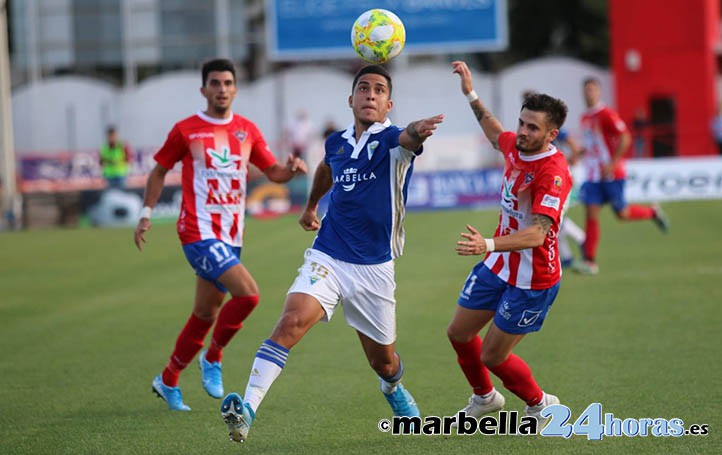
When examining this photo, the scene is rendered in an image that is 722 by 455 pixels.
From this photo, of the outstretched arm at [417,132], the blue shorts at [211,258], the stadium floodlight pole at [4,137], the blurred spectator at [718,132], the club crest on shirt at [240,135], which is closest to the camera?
the outstretched arm at [417,132]

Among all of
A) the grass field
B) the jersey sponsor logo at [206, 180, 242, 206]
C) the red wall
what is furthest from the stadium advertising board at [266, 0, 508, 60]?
the jersey sponsor logo at [206, 180, 242, 206]

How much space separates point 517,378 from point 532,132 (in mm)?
1508

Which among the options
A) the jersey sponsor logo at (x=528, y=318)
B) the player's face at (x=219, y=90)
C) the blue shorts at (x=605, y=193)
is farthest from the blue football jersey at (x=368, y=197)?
the blue shorts at (x=605, y=193)

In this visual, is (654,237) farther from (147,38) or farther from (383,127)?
(147,38)

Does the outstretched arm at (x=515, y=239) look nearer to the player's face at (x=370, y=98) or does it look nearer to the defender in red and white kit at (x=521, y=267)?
the defender in red and white kit at (x=521, y=267)

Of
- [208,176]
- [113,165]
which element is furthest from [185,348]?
[113,165]

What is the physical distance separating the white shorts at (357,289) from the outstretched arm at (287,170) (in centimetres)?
157

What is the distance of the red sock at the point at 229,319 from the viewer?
7.57m

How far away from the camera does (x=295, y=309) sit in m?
6.10

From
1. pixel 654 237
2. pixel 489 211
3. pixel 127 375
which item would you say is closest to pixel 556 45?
pixel 489 211

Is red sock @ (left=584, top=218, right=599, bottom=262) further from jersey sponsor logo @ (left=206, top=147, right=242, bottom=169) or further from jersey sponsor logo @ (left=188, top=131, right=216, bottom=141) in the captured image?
jersey sponsor logo @ (left=188, top=131, right=216, bottom=141)

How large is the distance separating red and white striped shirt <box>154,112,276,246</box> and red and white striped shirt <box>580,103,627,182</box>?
6685 millimetres

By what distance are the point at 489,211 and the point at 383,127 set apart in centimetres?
1664

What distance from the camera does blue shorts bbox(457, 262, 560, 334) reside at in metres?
6.34
